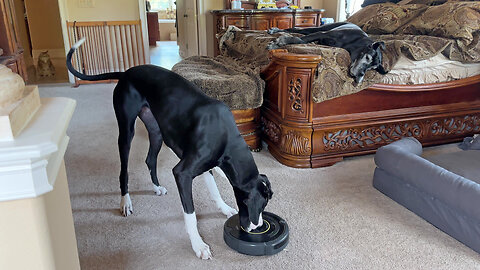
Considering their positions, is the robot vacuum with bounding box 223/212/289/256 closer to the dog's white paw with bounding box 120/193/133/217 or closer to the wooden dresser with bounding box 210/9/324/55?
the dog's white paw with bounding box 120/193/133/217

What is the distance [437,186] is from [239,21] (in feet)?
14.0

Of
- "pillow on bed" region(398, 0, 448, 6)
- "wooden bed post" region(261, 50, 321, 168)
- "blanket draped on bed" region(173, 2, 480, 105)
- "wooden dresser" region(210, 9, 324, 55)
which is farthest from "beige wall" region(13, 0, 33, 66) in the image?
"pillow on bed" region(398, 0, 448, 6)

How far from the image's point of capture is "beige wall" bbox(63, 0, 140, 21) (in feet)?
18.0

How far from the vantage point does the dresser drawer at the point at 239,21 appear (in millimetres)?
5442

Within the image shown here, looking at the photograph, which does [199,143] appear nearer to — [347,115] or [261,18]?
[347,115]

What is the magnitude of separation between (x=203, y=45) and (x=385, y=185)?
14.8 feet

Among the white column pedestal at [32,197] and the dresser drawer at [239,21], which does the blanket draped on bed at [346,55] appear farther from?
the dresser drawer at [239,21]

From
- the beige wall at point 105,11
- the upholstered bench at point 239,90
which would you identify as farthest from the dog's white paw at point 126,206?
the beige wall at point 105,11

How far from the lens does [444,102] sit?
288 cm

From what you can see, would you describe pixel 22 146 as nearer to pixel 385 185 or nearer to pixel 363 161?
pixel 385 185

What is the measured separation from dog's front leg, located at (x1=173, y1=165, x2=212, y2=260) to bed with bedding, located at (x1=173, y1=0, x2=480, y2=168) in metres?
1.14

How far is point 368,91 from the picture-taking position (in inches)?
103

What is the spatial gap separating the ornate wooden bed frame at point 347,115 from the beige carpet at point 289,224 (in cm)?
15

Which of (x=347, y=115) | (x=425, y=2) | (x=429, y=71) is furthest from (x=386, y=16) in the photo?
(x=347, y=115)
